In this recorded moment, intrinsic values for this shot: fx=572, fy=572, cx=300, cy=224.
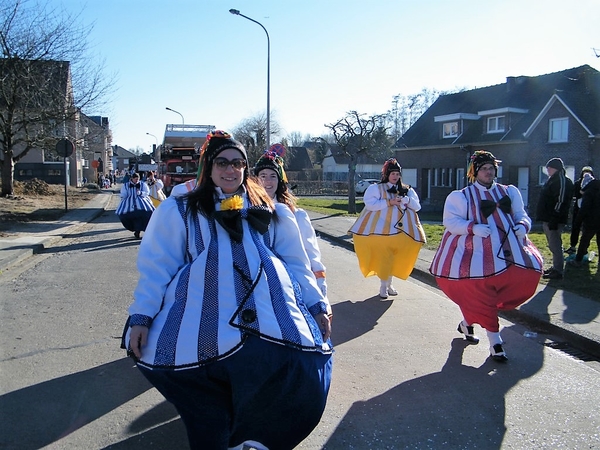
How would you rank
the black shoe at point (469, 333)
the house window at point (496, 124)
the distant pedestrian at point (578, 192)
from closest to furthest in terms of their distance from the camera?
1. the black shoe at point (469, 333)
2. the distant pedestrian at point (578, 192)
3. the house window at point (496, 124)

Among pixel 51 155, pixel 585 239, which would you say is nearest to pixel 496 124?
pixel 585 239

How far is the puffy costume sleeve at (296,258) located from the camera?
10.2 feet

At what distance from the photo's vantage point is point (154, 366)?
8.86ft

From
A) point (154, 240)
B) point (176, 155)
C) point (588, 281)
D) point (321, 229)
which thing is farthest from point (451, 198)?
point (176, 155)

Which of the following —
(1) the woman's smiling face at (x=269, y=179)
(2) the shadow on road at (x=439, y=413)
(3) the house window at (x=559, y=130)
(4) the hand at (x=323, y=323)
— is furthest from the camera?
(3) the house window at (x=559, y=130)

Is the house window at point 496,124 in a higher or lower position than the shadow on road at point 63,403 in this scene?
higher

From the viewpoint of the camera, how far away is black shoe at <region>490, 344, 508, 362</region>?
5520 mm

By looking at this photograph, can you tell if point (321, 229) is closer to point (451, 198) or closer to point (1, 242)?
point (1, 242)

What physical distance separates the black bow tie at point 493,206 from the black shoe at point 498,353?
1.29 metres

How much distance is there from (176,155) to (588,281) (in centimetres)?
2032

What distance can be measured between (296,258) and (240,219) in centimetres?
40

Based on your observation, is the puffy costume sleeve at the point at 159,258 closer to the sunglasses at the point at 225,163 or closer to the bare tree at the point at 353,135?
the sunglasses at the point at 225,163

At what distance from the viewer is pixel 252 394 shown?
2.65 m

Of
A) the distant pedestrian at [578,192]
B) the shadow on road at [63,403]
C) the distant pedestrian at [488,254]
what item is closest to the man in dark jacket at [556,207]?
the distant pedestrian at [578,192]
